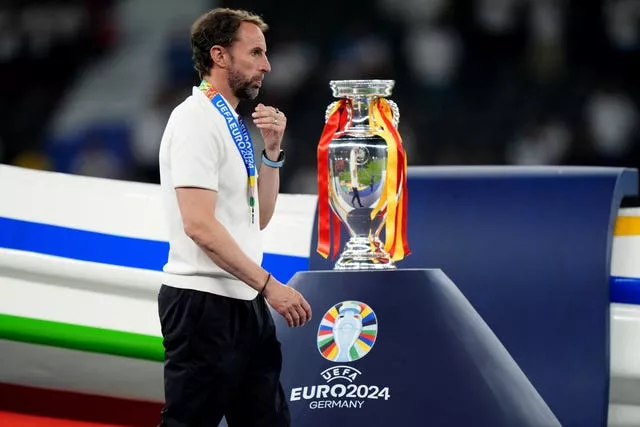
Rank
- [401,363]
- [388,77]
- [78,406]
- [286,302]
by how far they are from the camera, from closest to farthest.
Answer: [286,302]
[401,363]
[78,406]
[388,77]

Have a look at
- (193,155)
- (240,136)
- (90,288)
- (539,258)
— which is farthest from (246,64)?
(90,288)

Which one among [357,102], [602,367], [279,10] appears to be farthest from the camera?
[279,10]

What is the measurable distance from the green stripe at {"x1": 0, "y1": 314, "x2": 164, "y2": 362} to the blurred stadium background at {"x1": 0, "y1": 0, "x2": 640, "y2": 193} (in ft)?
9.33

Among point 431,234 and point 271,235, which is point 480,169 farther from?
point 271,235

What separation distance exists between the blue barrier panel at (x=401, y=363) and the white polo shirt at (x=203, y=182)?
0.49m

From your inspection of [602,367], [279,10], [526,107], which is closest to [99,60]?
[279,10]

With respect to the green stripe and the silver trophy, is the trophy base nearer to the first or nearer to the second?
the silver trophy

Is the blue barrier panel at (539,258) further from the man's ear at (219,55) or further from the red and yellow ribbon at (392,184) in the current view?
the man's ear at (219,55)

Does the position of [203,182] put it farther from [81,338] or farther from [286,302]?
[81,338]

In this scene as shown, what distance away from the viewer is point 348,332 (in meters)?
3.22

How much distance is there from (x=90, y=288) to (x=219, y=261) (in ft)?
5.24

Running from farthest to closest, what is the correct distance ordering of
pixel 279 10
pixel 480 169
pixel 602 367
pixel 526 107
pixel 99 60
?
1. pixel 99 60
2. pixel 279 10
3. pixel 526 107
4. pixel 480 169
5. pixel 602 367

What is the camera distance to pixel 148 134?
744 centimetres

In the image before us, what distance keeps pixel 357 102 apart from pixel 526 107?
3.68 metres
